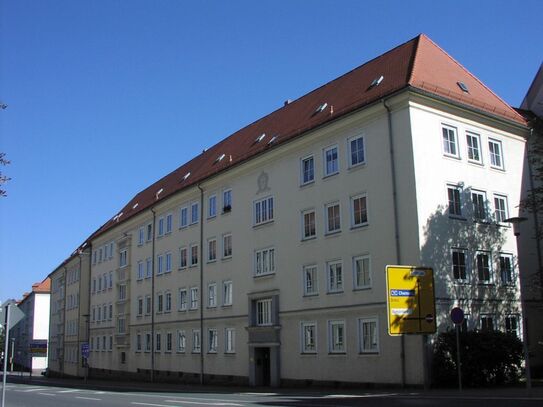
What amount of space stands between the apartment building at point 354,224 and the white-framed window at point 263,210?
8 centimetres

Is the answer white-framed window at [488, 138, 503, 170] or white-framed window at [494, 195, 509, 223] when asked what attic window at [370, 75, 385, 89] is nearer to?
white-framed window at [488, 138, 503, 170]

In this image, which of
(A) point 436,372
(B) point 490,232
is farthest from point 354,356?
(B) point 490,232

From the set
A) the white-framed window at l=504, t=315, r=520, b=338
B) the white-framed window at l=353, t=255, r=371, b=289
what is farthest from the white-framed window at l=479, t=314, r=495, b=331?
the white-framed window at l=353, t=255, r=371, b=289

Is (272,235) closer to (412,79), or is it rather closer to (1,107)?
(412,79)

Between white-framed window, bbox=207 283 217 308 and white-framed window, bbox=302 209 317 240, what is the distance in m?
9.81

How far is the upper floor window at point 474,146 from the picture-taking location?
2911 centimetres

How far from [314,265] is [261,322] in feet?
19.3

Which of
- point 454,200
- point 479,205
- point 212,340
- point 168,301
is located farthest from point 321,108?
point 168,301

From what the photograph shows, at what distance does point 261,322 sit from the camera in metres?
34.9

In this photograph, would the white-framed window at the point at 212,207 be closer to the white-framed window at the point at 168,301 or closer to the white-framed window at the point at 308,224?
the white-framed window at the point at 168,301

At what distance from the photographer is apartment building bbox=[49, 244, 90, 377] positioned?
69.0 meters

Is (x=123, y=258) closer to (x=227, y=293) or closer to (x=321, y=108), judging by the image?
(x=227, y=293)

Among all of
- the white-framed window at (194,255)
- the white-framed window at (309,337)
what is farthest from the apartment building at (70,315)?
the white-framed window at (309,337)

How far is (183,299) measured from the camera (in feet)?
143
